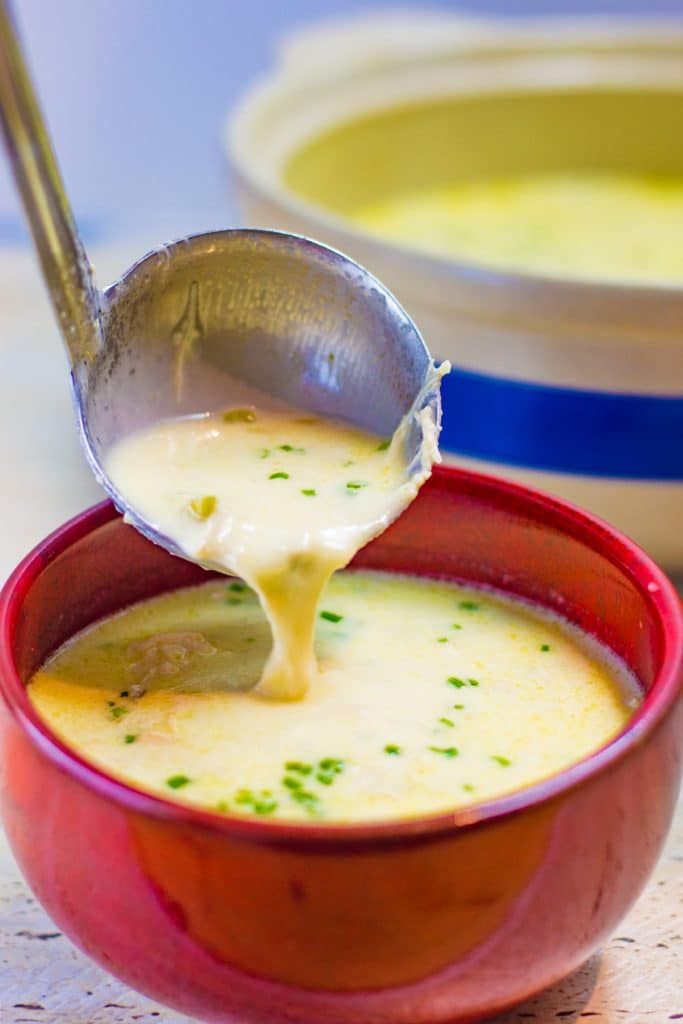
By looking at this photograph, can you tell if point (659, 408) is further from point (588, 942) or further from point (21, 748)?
point (21, 748)

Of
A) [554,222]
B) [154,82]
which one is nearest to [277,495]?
[554,222]

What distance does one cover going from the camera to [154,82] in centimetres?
301

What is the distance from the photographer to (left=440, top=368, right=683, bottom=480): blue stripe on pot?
1.39 meters

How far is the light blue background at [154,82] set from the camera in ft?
8.97

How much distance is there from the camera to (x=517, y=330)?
138 cm

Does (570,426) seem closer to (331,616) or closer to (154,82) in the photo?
(331,616)

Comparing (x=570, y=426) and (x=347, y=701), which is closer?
(x=347, y=701)

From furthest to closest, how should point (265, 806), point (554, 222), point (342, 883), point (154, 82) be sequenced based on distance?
point (154, 82) < point (554, 222) < point (265, 806) < point (342, 883)

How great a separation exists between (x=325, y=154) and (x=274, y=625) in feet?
3.53

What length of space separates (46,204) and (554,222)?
109 cm

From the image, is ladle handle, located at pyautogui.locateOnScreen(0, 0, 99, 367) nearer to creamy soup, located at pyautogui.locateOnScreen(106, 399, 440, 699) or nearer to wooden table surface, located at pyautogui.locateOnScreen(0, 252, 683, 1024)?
creamy soup, located at pyautogui.locateOnScreen(106, 399, 440, 699)

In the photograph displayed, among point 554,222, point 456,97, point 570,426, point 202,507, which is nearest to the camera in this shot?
point 202,507

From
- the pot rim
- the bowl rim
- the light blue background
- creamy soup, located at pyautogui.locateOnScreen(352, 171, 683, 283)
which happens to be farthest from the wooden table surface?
the light blue background

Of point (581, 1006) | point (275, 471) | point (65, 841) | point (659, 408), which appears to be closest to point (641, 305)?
point (659, 408)
